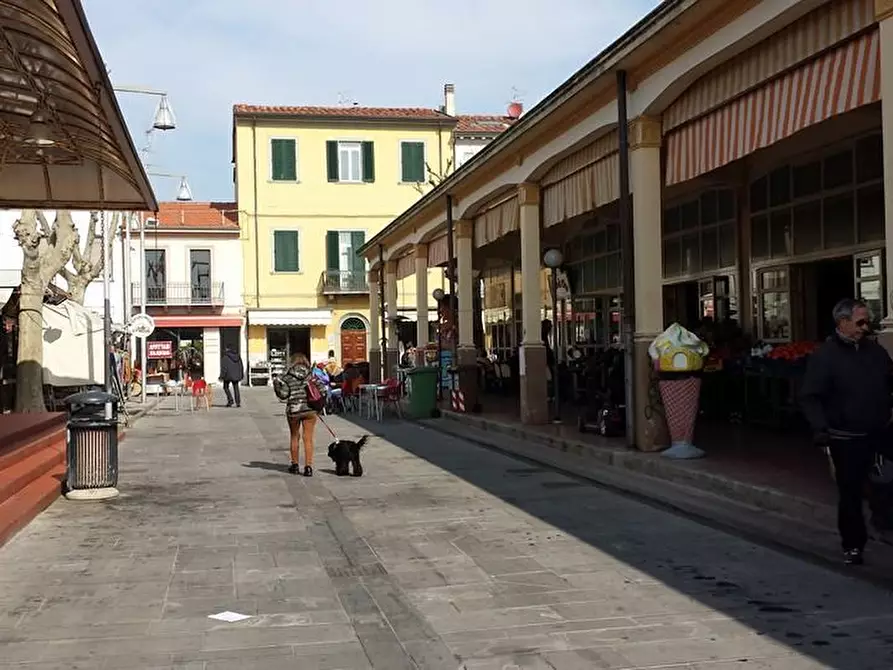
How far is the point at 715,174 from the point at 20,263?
18.6m

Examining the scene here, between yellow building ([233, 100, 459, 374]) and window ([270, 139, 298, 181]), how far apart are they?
1.7 inches

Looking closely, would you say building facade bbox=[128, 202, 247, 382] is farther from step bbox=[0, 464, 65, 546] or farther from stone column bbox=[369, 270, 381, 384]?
step bbox=[0, 464, 65, 546]

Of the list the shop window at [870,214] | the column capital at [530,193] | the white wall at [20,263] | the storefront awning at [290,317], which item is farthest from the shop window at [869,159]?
the storefront awning at [290,317]

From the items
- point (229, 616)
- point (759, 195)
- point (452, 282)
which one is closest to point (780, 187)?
point (759, 195)

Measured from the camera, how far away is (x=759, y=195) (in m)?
13.7

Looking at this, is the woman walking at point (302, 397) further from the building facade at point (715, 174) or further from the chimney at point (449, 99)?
the chimney at point (449, 99)

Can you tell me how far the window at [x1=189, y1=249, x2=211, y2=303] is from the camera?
4091 cm

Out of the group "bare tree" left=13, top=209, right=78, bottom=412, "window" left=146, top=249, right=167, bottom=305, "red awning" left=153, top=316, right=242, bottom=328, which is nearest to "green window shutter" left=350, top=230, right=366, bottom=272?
"red awning" left=153, top=316, right=242, bottom=328

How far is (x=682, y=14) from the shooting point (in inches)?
359

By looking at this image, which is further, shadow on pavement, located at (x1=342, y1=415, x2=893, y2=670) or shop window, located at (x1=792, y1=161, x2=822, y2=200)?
shop window, located at (x1=792, y1=161, x2=822, y2=200)

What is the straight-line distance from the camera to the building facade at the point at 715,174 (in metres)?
8.02

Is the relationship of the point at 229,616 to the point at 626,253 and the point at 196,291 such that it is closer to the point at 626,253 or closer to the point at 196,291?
the point at 626,253

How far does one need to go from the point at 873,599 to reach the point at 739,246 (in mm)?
9351

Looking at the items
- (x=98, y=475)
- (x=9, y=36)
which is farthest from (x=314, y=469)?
(x=9, y=36)
